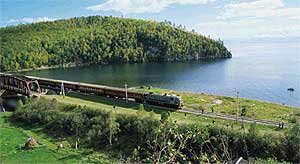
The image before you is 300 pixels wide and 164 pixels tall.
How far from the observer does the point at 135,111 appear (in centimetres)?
3472

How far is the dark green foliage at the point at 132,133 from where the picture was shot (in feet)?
81.4

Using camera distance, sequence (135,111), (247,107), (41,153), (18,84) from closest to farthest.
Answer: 1. (41,153)
2. (135,111)
3. (247,107)
4. (18,84)

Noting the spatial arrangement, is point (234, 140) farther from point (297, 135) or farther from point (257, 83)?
point (257, 83)

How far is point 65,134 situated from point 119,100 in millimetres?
8249

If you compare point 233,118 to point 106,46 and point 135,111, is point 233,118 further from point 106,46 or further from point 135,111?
point 106,46

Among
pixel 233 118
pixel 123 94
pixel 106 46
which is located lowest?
pixel 233 118

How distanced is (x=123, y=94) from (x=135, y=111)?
585 cm

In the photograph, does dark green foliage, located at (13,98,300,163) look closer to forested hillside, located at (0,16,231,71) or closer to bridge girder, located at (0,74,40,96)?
bridge girder, located at (0,74,40,96)

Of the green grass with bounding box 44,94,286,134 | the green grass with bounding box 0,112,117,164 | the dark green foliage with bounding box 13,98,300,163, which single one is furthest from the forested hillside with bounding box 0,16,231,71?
the green grass with bounding box 0,112,117,164

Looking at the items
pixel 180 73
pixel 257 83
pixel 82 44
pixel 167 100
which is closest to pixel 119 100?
pixel 167 100

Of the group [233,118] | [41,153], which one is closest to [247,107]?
[233,118]

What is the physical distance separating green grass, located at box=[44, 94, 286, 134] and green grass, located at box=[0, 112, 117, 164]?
575 centimetres

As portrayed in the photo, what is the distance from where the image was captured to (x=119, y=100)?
4016cm

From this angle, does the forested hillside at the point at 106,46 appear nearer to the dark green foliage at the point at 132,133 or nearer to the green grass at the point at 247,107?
the dark green foliage at the point at 132,133
